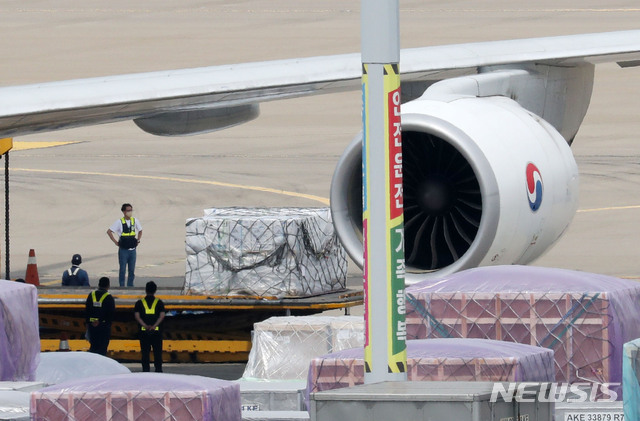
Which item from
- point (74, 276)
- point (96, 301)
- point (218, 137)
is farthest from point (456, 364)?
point (218, 137)

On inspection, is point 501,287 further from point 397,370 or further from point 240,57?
point 240,57

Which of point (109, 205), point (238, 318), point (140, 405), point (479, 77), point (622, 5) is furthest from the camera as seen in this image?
point (622, 5)

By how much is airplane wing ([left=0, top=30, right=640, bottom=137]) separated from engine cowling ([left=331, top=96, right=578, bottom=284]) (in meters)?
1.42

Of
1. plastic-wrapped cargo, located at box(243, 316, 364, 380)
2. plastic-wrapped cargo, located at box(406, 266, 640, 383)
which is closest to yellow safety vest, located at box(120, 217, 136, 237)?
plastic-wrapped cargo, located at box(243, 316, 364, 380)

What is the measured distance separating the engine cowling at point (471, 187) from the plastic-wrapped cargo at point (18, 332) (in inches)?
121

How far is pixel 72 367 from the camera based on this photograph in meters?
15.0

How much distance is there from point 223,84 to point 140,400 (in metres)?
5.84

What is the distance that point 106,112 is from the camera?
627 inches

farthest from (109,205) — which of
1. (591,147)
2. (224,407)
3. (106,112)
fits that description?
(224,407)

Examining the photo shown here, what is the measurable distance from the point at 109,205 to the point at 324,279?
1591cm

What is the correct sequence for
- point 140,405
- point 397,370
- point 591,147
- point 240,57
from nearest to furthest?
point 397,370, point 140,405, point 591,147, point 240,57

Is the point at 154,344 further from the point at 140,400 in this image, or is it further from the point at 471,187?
the point at 140,400

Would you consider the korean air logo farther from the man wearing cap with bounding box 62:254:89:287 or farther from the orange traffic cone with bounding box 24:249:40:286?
the orange traffic cone with bounding box 24:249:40:286

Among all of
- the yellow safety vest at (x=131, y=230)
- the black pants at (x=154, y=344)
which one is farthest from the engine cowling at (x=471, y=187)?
the yellow safety vest at (x=131, y=230)
